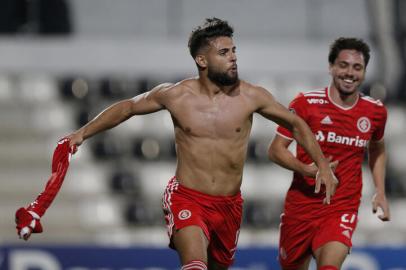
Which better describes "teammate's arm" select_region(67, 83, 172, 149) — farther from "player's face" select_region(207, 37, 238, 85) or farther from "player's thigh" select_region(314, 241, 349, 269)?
"player's thigh" select_region(314, 241, 349, 269)

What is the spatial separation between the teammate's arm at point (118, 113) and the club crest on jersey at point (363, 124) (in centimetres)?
130

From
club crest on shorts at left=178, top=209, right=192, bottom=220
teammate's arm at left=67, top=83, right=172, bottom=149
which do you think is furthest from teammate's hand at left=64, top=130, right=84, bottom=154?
club crest on shorts at left=178, top=209, right=192, bottom=220

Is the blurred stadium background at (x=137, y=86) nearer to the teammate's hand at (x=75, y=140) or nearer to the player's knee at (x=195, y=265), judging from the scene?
the teammate's hand at (x=75, y=140)

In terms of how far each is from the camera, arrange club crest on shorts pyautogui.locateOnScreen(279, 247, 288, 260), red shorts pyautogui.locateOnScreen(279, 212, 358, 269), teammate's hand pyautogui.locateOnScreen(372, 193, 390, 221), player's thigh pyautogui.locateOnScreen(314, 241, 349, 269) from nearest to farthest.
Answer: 1. player's thigh pyautogui.locateOnScreen(314, 241, 349, 269)
2. red shorts pyautogui.locateOnScreen(279, 212, 358, 269)
3. teammate's hand pyautogui.locateOnScreen(372, 193, 390, 221)
4. club crest on shorts pyautogui.locateOnScreen(279, 247, 288, 260)

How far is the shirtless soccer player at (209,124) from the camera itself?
620cm

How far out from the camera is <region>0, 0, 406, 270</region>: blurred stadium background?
1114 centimetres

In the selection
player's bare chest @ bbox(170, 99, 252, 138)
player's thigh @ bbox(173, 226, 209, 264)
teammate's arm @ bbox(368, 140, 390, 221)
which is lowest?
player's thigh @ bbox(173, 226, 209, 264)

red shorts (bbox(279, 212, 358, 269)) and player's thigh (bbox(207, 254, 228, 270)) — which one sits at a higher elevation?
red shorts (bbox(279, 212, 358, 269))

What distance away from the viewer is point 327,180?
6.06 metres

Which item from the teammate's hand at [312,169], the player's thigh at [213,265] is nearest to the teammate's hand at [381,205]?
the teammate's hand at [312,169]

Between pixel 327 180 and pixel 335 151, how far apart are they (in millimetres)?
574

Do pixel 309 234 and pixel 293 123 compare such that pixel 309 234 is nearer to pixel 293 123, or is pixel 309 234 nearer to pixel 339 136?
pixel 339 136

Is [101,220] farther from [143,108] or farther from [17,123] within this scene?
[143,108]

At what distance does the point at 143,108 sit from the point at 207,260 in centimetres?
102
